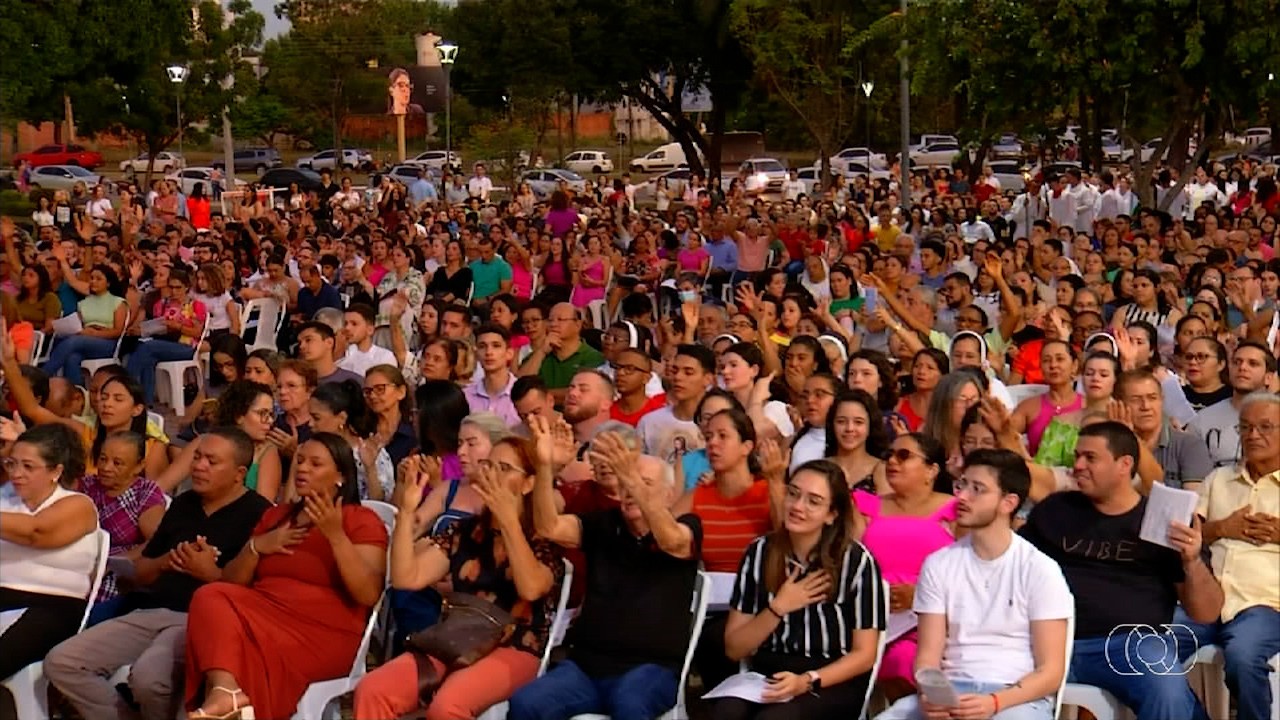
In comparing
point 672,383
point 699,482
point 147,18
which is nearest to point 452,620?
point 699,482

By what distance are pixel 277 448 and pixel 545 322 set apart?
10.9ft

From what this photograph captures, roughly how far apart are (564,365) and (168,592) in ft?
13.1

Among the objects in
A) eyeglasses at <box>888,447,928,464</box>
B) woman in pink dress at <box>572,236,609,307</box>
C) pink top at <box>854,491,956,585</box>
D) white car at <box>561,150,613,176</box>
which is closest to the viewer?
pink top at <box>854,491,956,585</box>

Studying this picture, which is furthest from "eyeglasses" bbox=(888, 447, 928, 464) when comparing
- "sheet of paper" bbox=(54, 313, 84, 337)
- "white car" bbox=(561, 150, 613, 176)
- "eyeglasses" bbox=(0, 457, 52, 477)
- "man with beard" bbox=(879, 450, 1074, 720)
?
"white car" bbox=(561, 150, 613, 176)

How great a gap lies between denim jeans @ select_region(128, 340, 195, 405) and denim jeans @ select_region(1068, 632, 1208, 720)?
8445 mm

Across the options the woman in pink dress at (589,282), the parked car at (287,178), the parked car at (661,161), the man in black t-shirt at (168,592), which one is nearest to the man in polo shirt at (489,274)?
the woman in pink dress at (589,282)

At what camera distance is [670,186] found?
123ft

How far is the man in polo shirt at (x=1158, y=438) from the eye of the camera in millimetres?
7074

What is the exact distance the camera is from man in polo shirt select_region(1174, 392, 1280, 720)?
5.60 m

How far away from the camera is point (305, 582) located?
19.6 feet

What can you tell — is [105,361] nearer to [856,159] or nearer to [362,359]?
[362,359]

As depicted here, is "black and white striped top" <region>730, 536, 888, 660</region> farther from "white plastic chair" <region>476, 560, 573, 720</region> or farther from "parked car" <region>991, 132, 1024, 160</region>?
"parked car" <region>991, 132, 1024, 160</region>

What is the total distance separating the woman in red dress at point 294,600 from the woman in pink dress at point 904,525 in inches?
68.2

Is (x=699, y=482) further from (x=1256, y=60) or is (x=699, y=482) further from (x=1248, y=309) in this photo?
(x=1256, y=60)
